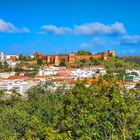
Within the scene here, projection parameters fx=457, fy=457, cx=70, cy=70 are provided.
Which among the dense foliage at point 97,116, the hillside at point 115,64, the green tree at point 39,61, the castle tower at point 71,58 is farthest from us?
the green tree at point 39,61

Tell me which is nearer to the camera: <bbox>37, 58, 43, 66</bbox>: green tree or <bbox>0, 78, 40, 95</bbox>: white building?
<bbox>0, 78, 40, 95</bbox>: white building

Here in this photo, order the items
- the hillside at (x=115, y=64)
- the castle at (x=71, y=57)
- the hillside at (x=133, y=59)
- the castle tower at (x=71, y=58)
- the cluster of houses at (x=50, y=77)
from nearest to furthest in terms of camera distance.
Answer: the cluster of houses at (x=50, y=77)
the hillside at (x=115, y=64)
the castle tower at (x=71, y=58)
the castle at (x=71, y=57)
the hillside at (x=133, y=59)

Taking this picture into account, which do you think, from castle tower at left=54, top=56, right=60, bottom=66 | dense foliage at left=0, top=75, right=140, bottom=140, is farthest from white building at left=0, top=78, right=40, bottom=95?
dense foliage at left=0, top=75, right=140, bottom=140

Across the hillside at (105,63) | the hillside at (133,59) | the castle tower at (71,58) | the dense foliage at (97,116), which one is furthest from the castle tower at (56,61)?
the dense foliage at (97,116)

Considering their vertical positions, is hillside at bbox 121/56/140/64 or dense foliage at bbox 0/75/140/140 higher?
hillside at bbox 121/56/140/64

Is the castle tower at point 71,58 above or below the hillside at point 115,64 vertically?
above

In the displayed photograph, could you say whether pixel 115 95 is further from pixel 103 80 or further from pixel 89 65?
pixel 89 65

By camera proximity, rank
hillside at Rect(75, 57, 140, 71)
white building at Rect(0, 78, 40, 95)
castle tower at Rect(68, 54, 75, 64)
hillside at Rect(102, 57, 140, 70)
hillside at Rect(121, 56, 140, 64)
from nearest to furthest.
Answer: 1. white building at Rect(0, 78, 40, 95)
2. hillside at Rect(102, 57, 140, 70)
3. hillside at Rect(75, 57, 140, 71)
4. castle tower at Rect(68, 54, 75, 64)
5. hillside at Rect(121, 56, 140, 64)

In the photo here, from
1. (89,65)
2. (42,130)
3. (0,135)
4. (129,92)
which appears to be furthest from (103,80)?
(89,65)

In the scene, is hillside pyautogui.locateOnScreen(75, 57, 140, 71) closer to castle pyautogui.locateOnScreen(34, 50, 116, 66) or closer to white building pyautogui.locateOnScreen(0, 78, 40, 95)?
castle pyautogui.locateOnScreen(34, 50, 116, 66)

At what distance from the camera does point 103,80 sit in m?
15.0

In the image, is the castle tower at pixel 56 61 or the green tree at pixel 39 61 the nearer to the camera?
the castle tower at pixel 56 61

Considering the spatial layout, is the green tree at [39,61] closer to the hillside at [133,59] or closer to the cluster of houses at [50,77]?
the cluster of houses at [50,77]

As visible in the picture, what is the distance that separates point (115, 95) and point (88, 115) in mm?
1079
